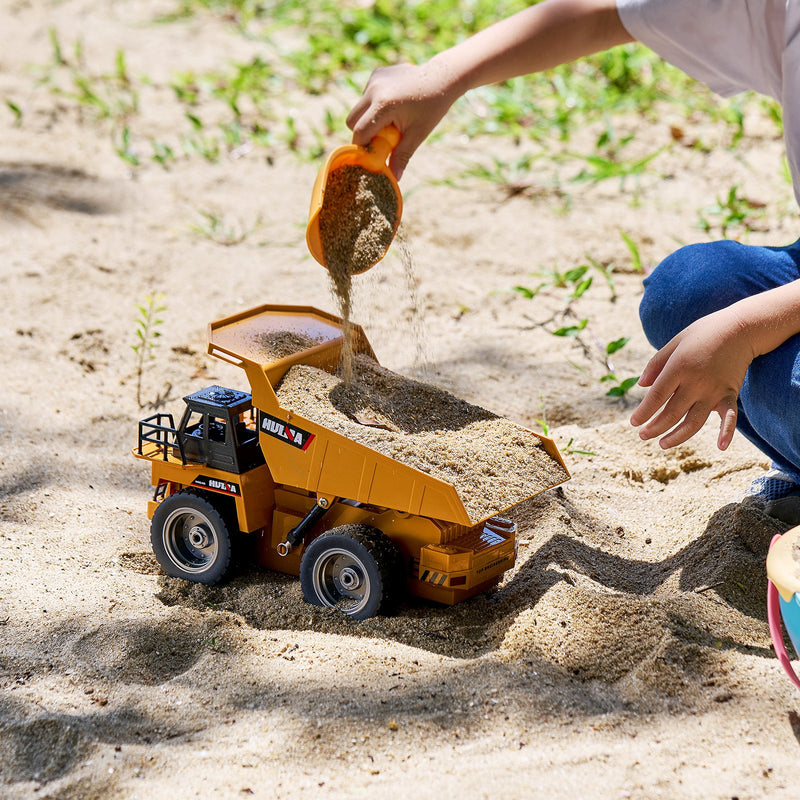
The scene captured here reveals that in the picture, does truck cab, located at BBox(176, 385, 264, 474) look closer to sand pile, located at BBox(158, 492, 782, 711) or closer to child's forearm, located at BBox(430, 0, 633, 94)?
sand pile, located at BBox(158, 492, 782, 711)

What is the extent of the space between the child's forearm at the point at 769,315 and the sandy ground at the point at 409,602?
558 millimetres

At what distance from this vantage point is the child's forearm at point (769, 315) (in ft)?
6.30

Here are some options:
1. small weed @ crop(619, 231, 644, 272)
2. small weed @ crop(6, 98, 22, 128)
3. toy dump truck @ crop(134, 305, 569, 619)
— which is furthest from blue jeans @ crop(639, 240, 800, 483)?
small weed @ crop(6, 98, 22, 128)

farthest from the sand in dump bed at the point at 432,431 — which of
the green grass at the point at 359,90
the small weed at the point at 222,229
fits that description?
the green grass at the point at 359,90

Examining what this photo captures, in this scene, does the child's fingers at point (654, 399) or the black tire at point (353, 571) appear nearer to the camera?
the child's fingers at point (654, 399)

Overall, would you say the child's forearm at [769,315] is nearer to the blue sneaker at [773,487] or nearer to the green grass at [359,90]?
the blue sneaker at [773,487]

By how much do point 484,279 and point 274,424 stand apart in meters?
1.87

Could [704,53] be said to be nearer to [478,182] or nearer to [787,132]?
[787,132]

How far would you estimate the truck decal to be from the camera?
2299mm

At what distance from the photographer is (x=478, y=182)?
4.53 meters

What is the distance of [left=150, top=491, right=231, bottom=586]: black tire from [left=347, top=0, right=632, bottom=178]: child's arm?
94 cm

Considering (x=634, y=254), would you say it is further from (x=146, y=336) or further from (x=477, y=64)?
(x=146, y=336)

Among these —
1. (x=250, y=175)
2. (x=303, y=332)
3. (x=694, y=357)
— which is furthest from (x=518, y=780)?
(x=250, y=175)

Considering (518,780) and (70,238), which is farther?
(70,238)
